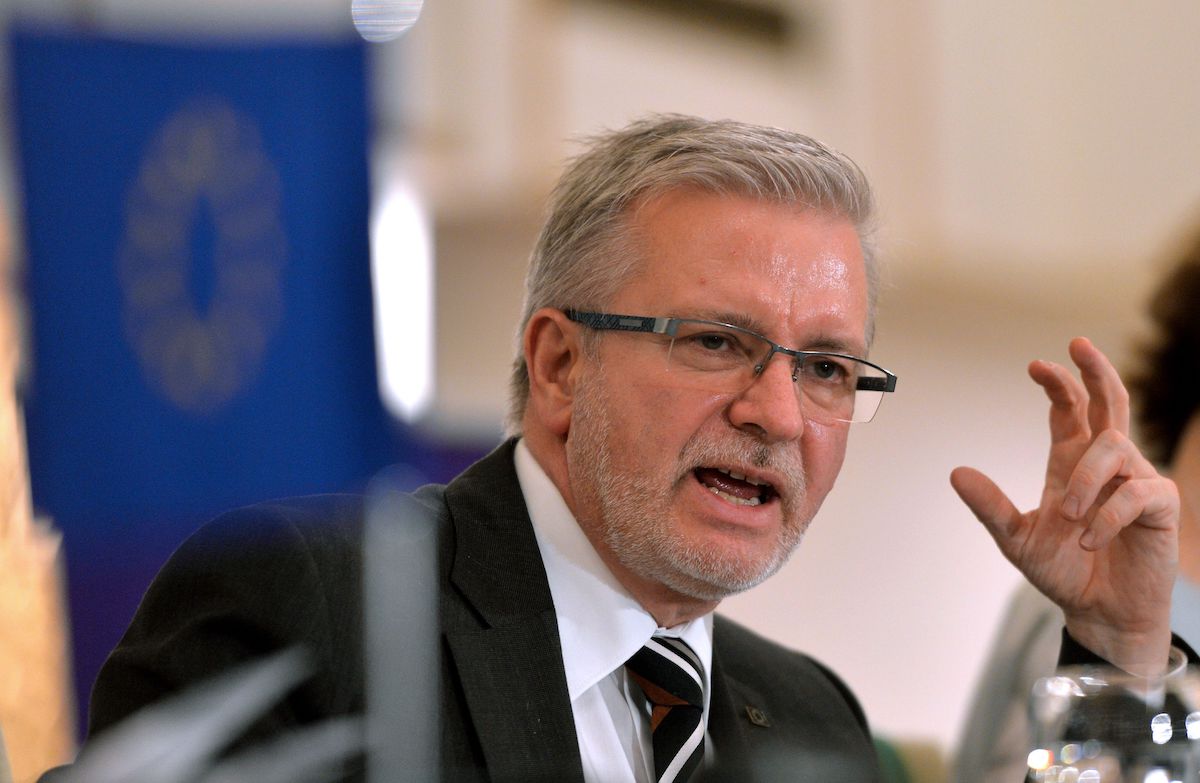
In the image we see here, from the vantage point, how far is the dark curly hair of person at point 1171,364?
237 cm

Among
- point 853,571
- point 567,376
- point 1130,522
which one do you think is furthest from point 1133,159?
point 567,376

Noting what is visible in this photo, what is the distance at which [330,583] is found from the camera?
4.53 ft

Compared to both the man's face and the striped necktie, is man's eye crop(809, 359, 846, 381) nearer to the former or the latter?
the man's face

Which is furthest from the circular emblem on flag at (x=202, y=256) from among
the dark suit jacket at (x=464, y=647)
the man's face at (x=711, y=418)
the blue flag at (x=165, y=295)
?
the man's face at (x=711, y=418)

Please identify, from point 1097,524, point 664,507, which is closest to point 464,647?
point 664,507

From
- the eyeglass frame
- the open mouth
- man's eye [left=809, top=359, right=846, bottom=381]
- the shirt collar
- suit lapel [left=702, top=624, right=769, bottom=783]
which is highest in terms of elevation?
the eyeglass frame

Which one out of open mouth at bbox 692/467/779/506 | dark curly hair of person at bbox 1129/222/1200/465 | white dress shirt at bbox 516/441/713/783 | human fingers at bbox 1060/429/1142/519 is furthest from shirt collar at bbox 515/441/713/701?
dark curly hair of person at bbox 1129/222/1200/465

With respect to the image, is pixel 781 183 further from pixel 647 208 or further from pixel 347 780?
pixel 347 780

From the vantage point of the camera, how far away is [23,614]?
0.96 m

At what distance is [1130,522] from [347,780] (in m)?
1.12

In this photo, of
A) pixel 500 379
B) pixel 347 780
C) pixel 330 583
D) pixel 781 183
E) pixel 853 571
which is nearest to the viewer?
pixel 347 780

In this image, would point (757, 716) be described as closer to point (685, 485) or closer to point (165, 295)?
point (685, 485)

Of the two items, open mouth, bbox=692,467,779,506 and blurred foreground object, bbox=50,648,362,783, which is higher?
blurred foreground object, bbox=50,648,362,783

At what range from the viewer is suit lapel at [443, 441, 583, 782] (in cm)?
145
